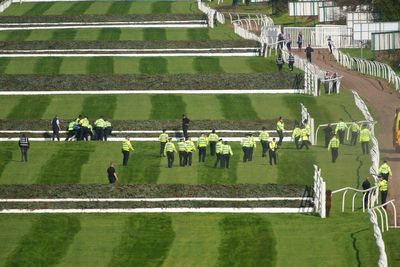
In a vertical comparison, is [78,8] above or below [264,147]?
above

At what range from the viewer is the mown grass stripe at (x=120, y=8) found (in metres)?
132

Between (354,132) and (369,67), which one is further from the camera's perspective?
(369,67)

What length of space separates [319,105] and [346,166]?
19203mm

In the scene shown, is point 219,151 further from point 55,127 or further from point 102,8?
point 102,8

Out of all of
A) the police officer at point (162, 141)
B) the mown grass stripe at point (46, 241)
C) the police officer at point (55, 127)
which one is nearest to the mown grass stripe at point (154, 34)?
the police officer at point (55, 127)

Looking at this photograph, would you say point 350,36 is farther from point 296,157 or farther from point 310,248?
point 310,248

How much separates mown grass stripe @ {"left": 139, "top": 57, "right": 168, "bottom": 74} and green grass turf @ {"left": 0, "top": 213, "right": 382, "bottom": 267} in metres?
42.9

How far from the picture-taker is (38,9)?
136250 mm

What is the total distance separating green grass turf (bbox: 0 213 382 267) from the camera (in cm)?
5353

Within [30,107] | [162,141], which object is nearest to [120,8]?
[30,107]

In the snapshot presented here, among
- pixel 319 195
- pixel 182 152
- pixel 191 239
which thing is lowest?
pixel 182 152

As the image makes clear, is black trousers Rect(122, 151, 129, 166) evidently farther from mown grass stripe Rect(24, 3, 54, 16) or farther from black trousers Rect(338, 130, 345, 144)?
mown grass stripe Rect(24, 3, 54, 16)

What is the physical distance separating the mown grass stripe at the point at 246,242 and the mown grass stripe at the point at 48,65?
46.2m

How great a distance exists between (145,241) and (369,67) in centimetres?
4621
